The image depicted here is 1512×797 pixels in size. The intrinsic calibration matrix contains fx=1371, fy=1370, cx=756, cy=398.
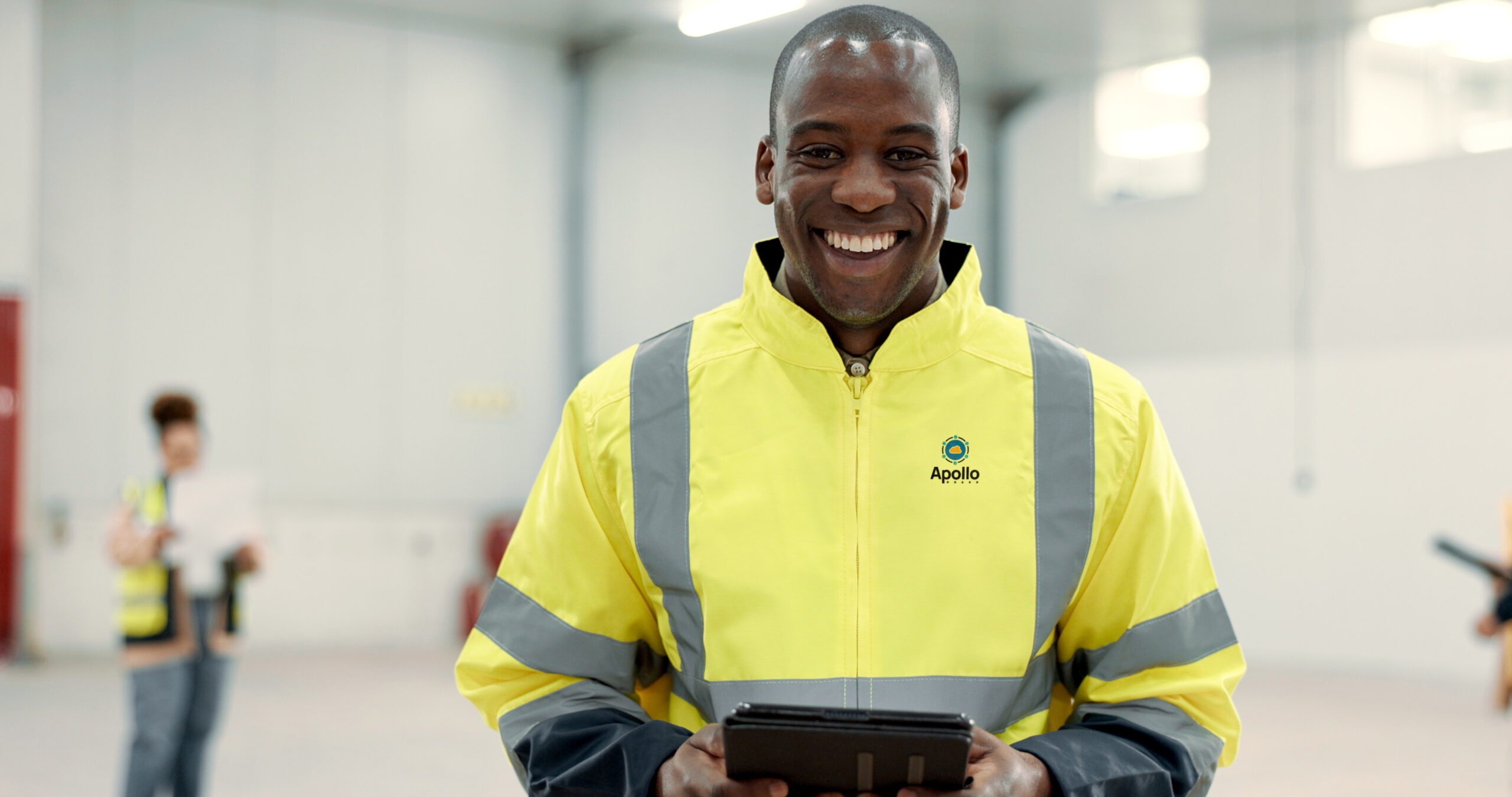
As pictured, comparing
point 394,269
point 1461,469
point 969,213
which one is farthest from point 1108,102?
point 394,269

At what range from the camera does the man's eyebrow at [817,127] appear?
1348 millimetres

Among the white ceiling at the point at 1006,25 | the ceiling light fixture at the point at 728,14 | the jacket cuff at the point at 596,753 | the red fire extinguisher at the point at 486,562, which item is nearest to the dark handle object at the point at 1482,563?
the jacket cuff at the point at 596,753

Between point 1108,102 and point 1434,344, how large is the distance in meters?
2.97

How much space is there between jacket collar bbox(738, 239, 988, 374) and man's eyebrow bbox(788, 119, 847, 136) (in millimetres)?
178

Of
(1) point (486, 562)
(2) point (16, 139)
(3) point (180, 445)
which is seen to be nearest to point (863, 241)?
(3) point (180, 445)

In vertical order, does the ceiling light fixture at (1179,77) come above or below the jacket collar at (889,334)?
above

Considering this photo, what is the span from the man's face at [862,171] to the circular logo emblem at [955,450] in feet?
0.49

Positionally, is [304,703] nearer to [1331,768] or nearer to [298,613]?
[298,613]

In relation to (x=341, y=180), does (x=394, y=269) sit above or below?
below

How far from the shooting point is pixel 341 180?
10602 mm

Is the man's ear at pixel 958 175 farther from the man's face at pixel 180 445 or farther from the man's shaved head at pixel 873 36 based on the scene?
the man's face at pixel 180 445

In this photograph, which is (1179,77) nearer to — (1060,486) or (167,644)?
(167,644)

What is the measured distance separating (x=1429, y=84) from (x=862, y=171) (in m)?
8.83

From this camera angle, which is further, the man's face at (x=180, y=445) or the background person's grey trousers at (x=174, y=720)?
the man's face at (x=180, y=445)
